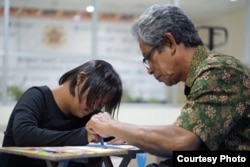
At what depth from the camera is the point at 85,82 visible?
1.97 m

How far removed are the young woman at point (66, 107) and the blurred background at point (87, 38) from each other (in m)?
3.62

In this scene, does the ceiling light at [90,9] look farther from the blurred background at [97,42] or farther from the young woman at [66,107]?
the young woman at [66,107]

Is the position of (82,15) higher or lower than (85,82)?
higher

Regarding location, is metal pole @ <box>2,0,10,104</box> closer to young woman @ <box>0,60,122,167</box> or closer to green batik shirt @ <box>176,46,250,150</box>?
young woman @ <box>0,60,122,167</box>

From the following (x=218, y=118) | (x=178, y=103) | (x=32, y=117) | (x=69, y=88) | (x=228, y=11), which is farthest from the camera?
(x=228, y=11)

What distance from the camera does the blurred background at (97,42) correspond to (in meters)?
5.74

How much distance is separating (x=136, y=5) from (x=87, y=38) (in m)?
1.06

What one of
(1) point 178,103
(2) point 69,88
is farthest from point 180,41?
(1) point 178,103

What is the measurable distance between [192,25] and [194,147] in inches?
19.3

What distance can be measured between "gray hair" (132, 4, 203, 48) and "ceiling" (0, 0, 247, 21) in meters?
4.89

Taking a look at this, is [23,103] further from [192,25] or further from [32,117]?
[192,25]

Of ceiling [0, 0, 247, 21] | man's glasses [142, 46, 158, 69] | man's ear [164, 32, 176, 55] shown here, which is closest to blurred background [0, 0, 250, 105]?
ceiling [0, 0, 247, 21]

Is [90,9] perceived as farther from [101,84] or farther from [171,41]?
[171,41]

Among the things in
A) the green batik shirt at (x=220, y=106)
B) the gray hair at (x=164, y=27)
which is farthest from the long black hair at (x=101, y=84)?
the green batik shirt at (x=220, y=106)
